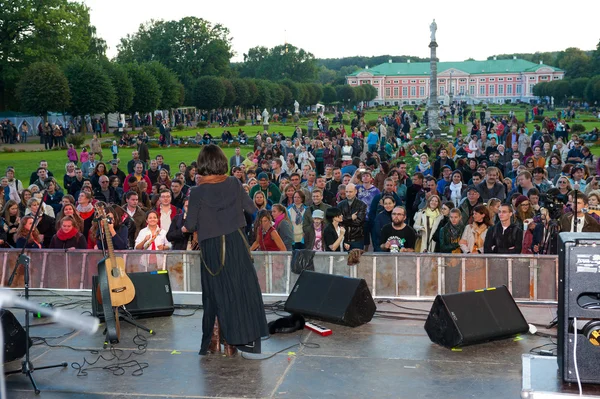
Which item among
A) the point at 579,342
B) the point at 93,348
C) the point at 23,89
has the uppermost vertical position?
the point at 23,89

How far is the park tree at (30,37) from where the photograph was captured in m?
62.4

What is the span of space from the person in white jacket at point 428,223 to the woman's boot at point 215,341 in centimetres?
462

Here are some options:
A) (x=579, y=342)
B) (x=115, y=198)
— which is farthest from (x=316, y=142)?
(x=579, y=342)

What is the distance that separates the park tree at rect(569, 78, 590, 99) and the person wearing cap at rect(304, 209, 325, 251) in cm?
10493

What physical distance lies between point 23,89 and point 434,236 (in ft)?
156

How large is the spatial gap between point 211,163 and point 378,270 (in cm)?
326

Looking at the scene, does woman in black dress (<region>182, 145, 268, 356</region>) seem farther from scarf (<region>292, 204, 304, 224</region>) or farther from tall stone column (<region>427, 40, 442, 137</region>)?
tall stone column (<region>427, 40, 442, 137</region>)

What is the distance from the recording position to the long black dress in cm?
712

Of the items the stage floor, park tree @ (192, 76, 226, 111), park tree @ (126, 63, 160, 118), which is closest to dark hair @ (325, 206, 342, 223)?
the stage floor

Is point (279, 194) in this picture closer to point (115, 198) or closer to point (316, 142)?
point (115, 198)

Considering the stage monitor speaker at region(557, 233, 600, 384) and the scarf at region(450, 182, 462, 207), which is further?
the scarf at region(450, 182, 462, 207)

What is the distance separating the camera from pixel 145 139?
4484 centimetres

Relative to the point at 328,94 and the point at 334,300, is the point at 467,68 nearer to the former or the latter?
the point at 328,94

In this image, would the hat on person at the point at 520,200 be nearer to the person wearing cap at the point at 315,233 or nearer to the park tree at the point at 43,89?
the person wearing cap at the point at 315,233
